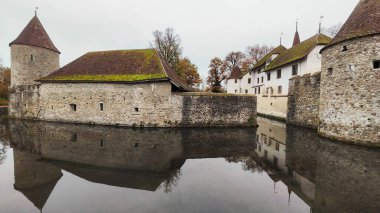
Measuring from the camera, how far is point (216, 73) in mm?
42312

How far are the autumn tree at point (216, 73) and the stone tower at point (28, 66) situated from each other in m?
27.1

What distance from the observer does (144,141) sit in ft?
35.3

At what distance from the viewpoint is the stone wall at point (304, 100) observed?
48.6ft

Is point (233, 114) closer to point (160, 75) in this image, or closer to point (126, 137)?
point (160, 75)

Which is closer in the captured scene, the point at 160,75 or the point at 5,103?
the point at 160,75

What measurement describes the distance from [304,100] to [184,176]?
1302 cm

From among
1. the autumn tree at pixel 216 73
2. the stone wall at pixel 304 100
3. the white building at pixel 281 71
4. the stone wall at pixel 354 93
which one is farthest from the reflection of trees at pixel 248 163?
the autumn tree at pixel 216 73

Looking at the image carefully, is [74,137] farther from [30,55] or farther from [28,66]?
[30,55]

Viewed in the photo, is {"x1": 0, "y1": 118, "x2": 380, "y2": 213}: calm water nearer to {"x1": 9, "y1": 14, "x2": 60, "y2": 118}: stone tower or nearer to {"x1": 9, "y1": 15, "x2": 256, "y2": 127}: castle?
{"x1": 9, "y1": 15, "x2": 256, "y2": 127}: castle

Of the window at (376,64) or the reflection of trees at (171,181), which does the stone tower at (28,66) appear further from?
the window at (376,64)

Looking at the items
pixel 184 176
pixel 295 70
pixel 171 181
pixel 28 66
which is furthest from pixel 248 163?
pixel 28 66

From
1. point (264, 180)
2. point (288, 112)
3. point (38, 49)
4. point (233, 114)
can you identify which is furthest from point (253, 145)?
point (38, 49)

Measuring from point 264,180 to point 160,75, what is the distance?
10500mm

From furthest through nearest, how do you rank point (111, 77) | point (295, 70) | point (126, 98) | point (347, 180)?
point (295, 70), point (111, 77), point (126, 98), point (347, 180)
